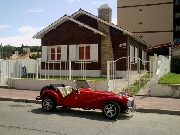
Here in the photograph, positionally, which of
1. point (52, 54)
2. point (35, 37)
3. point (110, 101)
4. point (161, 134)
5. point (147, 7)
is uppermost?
point (147, 7)

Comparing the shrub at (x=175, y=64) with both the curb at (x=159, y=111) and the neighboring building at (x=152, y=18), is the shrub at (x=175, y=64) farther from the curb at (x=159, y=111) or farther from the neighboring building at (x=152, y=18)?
the neighboring building at (x=152, y=18)

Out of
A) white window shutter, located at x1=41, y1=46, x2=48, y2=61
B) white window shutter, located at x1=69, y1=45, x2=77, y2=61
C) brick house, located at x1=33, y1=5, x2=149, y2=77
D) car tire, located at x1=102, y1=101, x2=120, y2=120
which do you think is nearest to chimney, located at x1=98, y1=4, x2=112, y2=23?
brick house, located at x1=33, y1=5, x2=149, y2=77

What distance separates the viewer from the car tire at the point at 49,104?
331 inches

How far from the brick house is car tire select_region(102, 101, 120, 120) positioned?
1011cm

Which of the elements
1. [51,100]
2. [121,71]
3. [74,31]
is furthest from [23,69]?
[51,100]

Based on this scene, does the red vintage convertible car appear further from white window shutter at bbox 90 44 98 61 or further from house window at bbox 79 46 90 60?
house window at bbox 79 46 90 60

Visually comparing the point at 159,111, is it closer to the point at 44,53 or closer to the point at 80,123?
the point at 80,123

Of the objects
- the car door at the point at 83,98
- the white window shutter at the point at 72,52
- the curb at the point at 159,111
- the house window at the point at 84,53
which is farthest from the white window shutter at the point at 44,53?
the curb at the point at 159,111

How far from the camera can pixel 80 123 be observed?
22.5 feet

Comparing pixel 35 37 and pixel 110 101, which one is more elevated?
pixel 35 37

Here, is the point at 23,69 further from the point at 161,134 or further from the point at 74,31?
the point at 161,134

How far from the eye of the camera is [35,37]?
19469mm

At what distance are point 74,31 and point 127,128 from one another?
43.4 feet

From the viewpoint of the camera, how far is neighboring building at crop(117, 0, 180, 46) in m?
35.5
